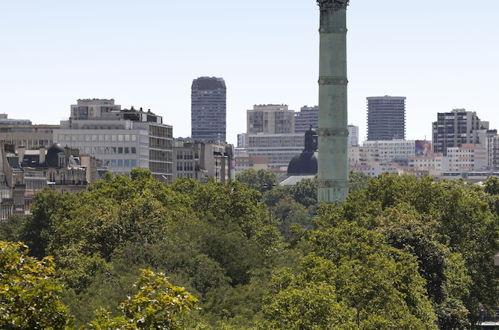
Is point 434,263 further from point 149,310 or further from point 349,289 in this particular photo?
point 149,310

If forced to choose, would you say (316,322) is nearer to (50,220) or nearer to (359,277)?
(359,277)

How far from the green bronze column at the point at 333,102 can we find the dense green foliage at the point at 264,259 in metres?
14.1

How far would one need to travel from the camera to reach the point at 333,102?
504ft

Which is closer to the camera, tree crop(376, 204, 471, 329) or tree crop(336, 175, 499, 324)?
tree crop(376, 204, 471, 329)

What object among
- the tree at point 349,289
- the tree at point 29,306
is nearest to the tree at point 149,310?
the tree at point 29,306

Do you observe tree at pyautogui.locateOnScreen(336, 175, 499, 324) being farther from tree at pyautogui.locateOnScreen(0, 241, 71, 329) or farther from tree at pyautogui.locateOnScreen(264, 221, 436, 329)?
tree at pyautogui.locateOnScreen(0, 241, 71, 329)

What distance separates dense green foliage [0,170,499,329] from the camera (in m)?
64.0

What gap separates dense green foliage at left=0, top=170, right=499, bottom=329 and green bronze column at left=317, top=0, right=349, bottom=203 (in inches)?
553

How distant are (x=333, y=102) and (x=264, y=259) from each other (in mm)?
51096

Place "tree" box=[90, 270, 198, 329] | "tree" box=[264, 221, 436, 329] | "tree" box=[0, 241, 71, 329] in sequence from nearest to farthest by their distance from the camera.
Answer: "tree" box=[0, 241, 71, 329]
"tree" box=[90, 270, 198, 329]
"tree" box=[264, 221, 436, 329]

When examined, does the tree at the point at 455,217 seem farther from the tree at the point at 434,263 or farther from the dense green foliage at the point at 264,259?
the tree at the point at 434,263

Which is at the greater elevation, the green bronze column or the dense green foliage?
the green bronze column

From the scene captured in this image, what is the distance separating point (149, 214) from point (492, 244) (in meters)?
25.3

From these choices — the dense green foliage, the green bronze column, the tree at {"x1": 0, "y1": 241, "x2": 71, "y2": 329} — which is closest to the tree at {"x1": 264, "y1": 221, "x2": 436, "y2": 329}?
the dense green foliage
